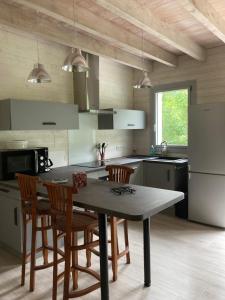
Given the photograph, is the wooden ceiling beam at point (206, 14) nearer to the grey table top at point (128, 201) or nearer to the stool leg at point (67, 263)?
the grey table top at point (128, 201)

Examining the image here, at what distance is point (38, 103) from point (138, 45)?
1671mm

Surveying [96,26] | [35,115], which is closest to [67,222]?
[35,115]

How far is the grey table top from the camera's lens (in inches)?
68.4

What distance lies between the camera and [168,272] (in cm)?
265

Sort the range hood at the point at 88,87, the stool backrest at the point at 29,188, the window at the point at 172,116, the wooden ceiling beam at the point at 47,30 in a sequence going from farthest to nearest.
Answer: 1. the window at the point at 172,116
2. the range hood at the point at 88,87
3. the wooden ceiling beam at the point at 47,30
4. the stool backrest at the point at 29,188

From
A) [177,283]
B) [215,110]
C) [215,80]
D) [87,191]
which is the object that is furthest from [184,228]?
[215,80]

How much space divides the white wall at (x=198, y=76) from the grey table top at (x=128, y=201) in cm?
270

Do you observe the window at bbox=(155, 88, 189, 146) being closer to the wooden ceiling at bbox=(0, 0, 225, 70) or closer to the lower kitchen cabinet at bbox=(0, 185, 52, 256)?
the wooden ceiling at bbox=(0, 0, 225, 70)

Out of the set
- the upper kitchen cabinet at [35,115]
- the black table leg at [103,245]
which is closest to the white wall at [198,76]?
the upper kitchen cabinet at [35,115]

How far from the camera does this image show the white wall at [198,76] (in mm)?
4199

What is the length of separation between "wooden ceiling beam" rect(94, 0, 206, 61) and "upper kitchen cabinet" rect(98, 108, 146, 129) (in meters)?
1.41

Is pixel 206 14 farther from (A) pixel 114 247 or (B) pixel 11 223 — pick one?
(B) pixel 11 223

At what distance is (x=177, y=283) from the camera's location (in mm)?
2467

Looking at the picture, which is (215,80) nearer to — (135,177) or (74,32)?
(135,177)
